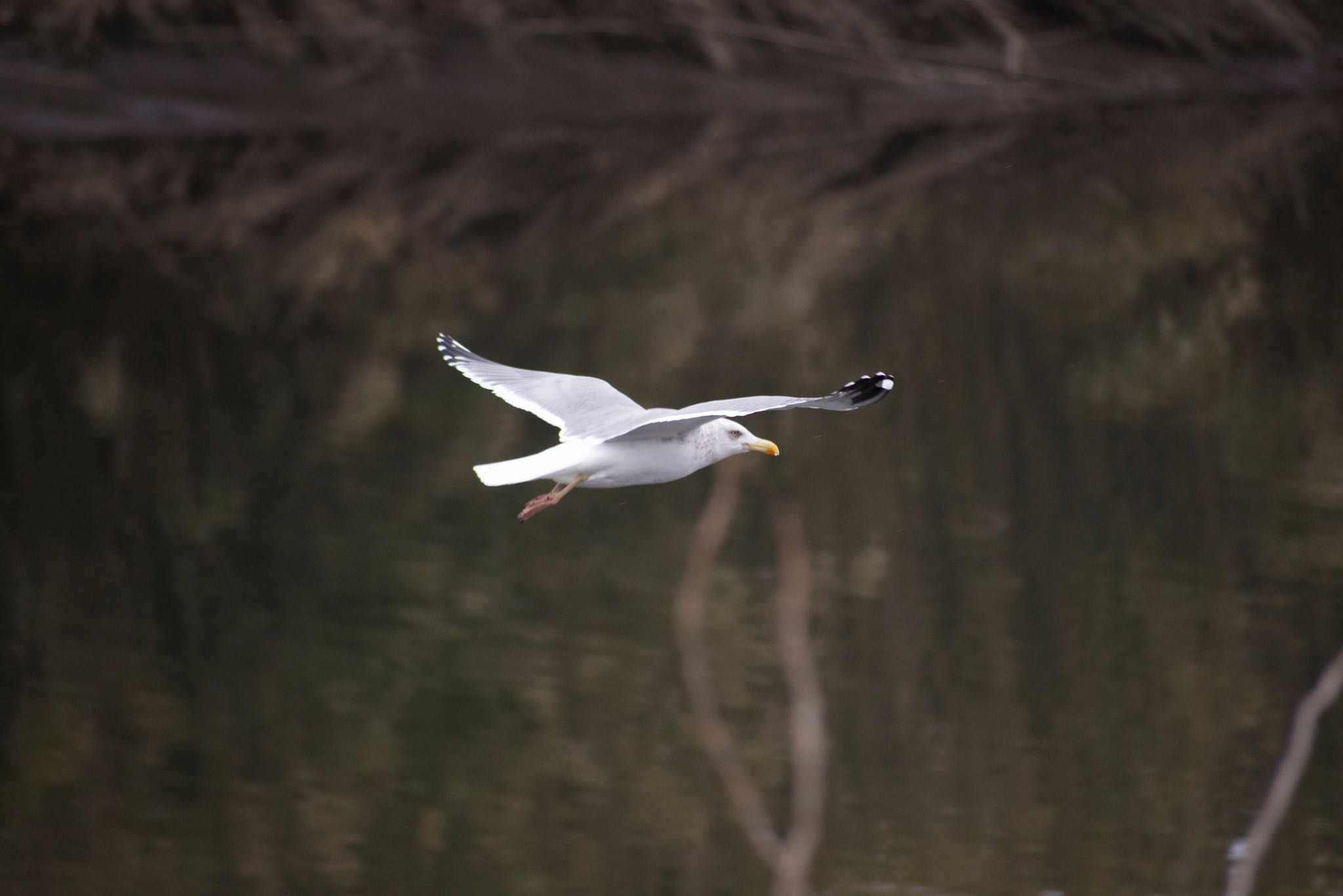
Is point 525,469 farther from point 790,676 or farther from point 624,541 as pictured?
point 624,541

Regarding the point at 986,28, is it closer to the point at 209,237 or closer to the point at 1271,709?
the point at 209,237

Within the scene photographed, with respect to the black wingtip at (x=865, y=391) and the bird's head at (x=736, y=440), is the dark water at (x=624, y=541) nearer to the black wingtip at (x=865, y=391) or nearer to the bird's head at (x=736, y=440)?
the bird's head at (x=736, y=440)

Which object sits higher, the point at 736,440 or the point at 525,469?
the point at 525,469

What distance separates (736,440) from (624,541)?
6519 millimetres

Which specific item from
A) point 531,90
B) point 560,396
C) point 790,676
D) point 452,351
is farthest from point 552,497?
point 531,90

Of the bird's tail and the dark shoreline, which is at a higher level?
the bird's tail

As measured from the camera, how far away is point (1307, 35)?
30.7m

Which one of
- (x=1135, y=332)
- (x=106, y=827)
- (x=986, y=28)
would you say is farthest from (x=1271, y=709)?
(x=986, y=28)

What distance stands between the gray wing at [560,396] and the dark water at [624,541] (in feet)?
8.40

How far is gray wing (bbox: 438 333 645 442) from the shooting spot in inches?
243

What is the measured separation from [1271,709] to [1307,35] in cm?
2342

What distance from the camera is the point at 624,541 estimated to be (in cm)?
1262

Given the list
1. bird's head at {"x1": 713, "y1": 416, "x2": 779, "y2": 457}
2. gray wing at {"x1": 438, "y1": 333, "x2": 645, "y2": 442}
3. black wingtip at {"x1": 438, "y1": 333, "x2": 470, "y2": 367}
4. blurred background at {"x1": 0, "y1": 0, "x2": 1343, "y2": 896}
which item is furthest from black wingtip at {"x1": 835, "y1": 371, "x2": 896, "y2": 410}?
blurred background at {"x1": 0, "y1": 0, "x2": 1343, "y2": 896}

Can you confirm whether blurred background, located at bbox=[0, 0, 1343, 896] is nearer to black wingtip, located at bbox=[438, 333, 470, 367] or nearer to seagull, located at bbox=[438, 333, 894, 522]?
black wingtip, located at bbox=[438, 333, 470, 367]
